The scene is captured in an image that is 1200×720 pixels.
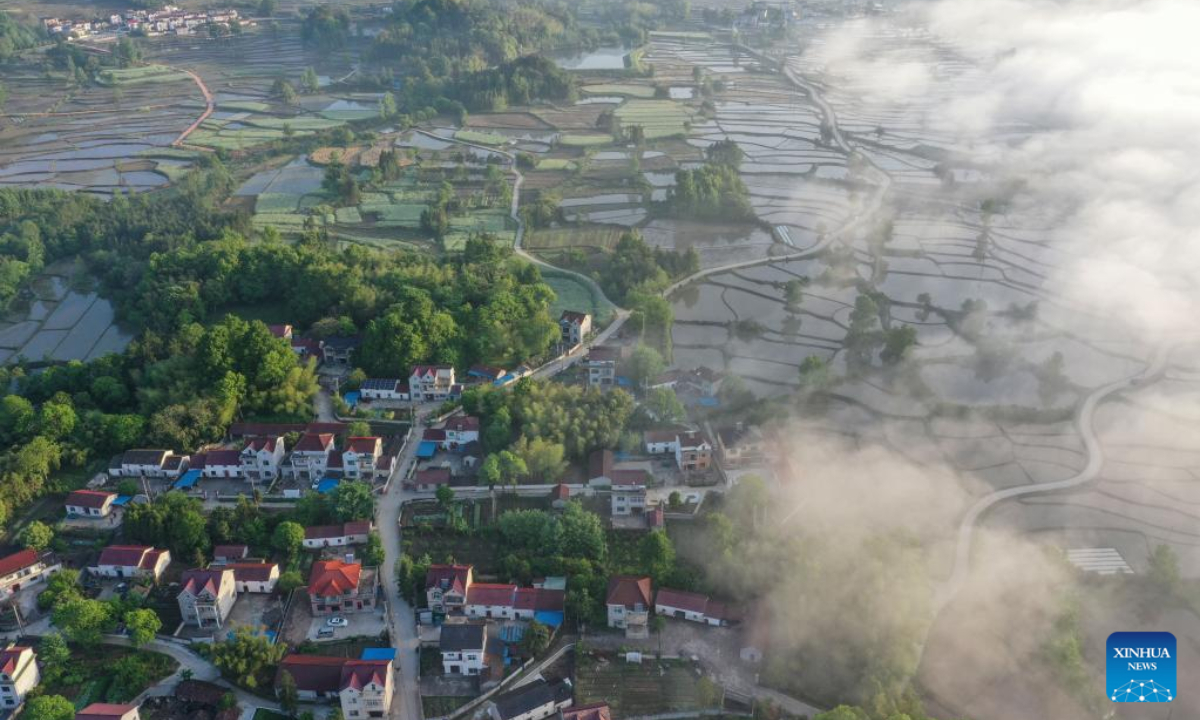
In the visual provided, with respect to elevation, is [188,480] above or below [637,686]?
above

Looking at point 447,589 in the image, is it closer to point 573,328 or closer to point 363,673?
point 363,673

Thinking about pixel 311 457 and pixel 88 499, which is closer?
pixel 88 499

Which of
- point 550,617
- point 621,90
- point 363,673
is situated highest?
point 621,90

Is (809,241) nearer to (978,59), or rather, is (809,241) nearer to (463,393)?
(463,393)

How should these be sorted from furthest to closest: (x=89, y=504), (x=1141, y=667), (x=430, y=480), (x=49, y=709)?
(x=430, y=480) < (x=89, y=504) < (x=49, y=709) < (x=1141, y=667)

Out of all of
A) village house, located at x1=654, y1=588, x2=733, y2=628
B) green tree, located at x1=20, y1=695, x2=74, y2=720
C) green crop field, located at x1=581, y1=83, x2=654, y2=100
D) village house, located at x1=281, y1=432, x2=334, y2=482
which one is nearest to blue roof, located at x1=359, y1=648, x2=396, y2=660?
green tree, located at x1=20, y1=695, x2=74, y2=720

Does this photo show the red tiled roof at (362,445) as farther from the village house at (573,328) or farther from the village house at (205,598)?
the village house at (573,328)

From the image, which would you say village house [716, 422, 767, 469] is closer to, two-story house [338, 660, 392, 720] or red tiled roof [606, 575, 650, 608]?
red tiled roof [606, 575, 650, 608]

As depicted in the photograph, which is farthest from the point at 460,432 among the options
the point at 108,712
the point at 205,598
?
the point at 108,712
